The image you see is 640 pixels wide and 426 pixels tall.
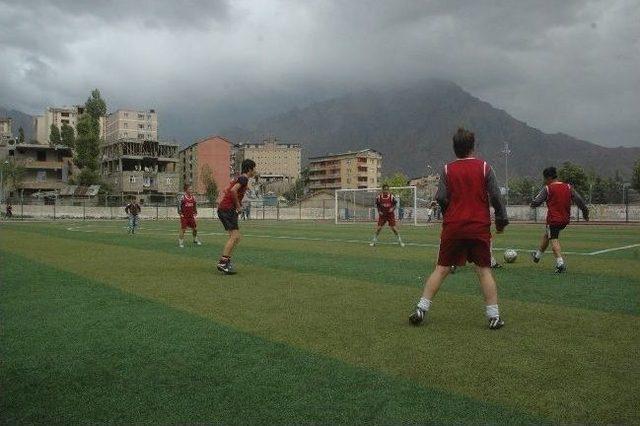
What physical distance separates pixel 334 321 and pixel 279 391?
2443 millimetres

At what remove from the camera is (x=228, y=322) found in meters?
6.36

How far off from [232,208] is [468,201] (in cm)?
616

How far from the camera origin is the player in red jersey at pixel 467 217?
6020 millimetres

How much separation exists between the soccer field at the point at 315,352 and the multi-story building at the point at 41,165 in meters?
85.6

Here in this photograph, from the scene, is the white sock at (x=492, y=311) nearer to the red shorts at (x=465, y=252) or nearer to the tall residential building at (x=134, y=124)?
the red shorts at (x=465, y=252)

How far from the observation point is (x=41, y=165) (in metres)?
88.0

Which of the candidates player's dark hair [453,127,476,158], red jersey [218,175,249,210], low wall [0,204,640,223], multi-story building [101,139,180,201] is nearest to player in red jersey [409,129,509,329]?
player's dark hair [453,127,476,158]

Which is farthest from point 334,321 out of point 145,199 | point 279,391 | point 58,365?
point 145,199

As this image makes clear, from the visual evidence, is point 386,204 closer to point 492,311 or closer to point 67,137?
point 492,311

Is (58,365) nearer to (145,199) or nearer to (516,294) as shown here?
(516,294)

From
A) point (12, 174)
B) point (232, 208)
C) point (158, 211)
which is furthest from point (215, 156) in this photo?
point (232, 208)

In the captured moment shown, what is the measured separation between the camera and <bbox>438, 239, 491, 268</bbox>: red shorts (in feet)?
19.8

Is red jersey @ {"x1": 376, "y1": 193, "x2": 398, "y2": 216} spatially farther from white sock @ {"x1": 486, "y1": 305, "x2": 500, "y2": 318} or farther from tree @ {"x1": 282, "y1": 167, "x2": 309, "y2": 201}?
tree @ {"x1": 282, "y1": 167, "x2": 309, "y2": 201}

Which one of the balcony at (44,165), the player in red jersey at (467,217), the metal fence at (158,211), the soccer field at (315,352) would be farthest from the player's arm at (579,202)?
the balcony at (44,165)
